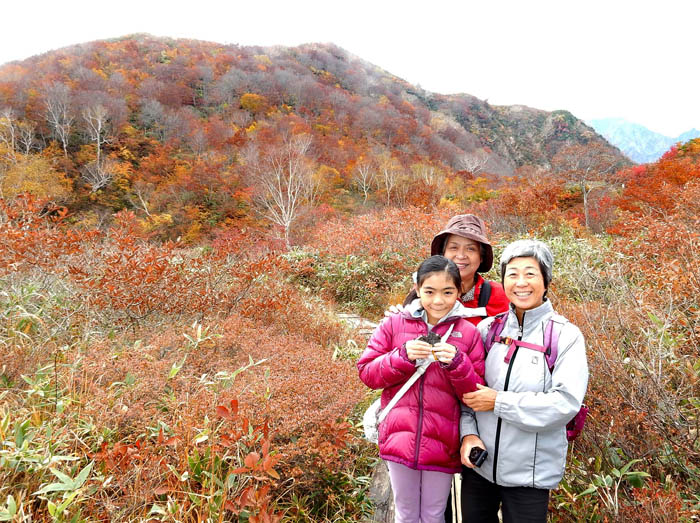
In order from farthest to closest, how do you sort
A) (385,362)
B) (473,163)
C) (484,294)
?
(473,163) → (484,294) → (385,362)

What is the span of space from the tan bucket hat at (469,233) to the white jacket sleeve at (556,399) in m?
0.72

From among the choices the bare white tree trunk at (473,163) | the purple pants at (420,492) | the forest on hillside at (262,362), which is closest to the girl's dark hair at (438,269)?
the purple pants at (420,492)

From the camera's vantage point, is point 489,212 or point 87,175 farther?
point 87,175

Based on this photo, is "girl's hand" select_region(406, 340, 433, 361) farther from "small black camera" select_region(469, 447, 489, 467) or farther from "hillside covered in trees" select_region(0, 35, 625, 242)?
"hillside covered in trees" select_region(0, 35, 625, 242)

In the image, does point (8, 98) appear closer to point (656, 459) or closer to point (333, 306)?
point (333, 306)

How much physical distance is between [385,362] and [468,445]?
0.45 m

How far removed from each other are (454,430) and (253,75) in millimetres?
44491

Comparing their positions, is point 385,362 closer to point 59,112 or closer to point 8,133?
point 8,133

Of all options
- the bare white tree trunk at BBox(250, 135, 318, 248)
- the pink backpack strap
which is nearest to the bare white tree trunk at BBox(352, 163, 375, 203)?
the bare white tree trunk at BBox(250, 135, 318, 248)

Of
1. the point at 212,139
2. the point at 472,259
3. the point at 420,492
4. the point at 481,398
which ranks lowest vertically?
the point at 420,492

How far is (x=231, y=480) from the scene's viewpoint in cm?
175

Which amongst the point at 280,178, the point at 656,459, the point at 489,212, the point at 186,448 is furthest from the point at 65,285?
the point at 280,178

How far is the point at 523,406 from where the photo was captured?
4.23ft

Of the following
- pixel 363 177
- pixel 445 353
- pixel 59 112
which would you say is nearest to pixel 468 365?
pixel 445 353
